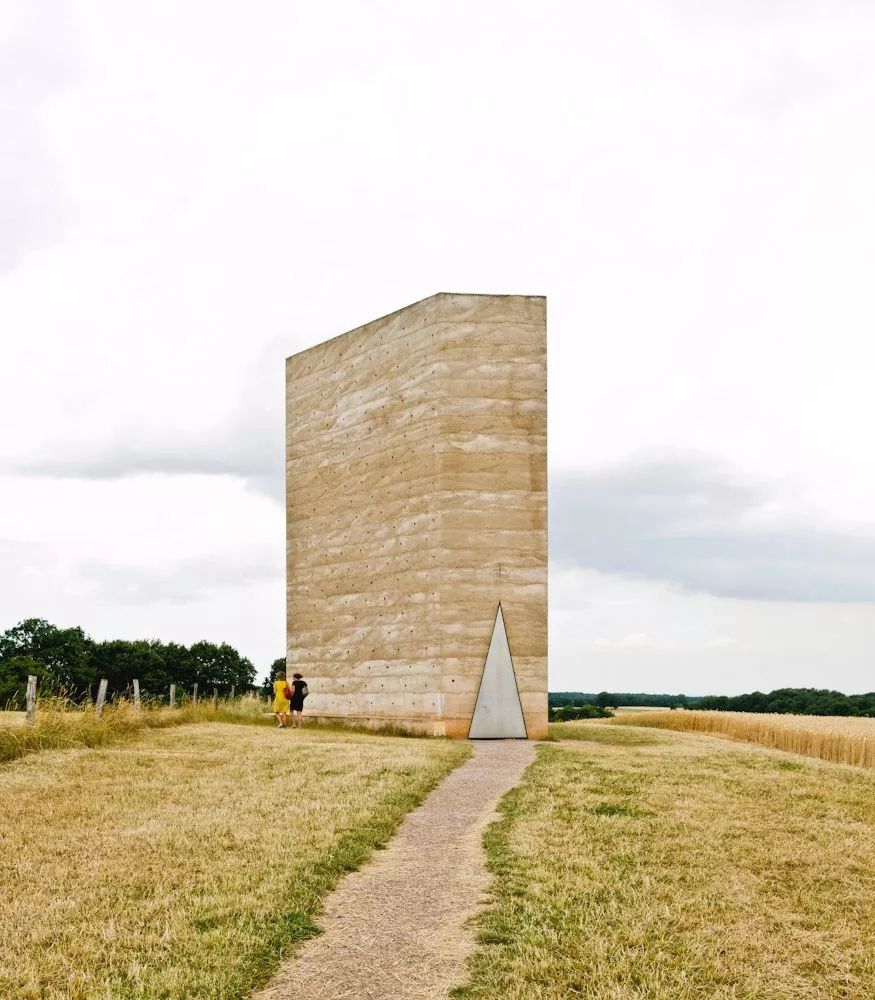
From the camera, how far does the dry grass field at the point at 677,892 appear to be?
733 cm

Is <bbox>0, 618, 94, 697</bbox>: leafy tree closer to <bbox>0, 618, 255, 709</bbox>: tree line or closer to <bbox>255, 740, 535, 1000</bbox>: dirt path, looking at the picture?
<bbox>0, 618, 255, 709</bbox>: tree line

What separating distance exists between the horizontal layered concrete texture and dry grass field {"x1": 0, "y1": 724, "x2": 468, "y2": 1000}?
6724 mm

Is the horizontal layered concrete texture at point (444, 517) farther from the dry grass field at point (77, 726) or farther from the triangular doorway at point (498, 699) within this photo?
the dry grass field at point (77, 726)

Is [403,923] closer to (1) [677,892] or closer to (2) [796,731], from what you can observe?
(1) [677,892]

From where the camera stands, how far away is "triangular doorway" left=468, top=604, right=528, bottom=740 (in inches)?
1047

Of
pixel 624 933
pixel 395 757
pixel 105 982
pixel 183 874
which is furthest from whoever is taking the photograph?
pixel 395 757

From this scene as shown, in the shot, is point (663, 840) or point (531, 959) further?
point (663, 840)

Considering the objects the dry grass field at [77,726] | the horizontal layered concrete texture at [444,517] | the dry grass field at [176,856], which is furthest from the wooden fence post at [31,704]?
the horizontal layered concrete texture at [444,517]

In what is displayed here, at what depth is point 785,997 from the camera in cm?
725

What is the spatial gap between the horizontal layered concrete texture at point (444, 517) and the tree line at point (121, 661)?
3346cm

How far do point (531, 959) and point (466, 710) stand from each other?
19395 mm

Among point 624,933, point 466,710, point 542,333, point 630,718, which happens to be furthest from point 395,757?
point 630,718

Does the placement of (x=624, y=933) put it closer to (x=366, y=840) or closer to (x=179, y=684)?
(x=366, y=840)

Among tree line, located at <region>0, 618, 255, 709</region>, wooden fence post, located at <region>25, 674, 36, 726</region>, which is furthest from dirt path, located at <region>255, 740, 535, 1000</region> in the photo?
tree line, located at <region>0, 618, 255, 709</region>
